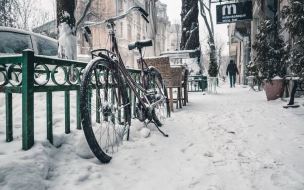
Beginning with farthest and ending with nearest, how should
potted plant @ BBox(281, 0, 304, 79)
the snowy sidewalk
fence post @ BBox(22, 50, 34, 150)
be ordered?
potted plant @ BBox(281, 0, 304, 79) → fence post @ BBox(22, 50, 34, 150) → the snowy sidewalk

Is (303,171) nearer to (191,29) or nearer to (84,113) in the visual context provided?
(84,113)

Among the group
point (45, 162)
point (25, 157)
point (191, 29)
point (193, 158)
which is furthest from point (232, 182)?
point (191, 29)

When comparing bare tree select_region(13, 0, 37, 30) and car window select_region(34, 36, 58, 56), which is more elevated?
bare tree select_region(13, 0, 37, 30)

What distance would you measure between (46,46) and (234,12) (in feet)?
25.5

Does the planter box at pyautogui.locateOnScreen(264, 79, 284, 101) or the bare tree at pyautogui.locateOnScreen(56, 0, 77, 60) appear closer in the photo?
the bare tree at pyautogui.locateOnScreen(56, 0, 77, 60)

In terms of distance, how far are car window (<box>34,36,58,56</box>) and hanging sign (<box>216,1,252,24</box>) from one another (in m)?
6.97

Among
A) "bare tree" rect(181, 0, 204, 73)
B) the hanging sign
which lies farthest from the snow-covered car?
the hanging sign

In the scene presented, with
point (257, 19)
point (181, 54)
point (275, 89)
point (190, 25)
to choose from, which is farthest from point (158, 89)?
point (257, 19)

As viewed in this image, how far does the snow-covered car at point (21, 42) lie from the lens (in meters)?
4.28

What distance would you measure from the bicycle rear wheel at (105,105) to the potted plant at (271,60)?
4865 mm

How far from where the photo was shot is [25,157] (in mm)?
1597

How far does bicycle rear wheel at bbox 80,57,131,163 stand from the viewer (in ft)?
6.15

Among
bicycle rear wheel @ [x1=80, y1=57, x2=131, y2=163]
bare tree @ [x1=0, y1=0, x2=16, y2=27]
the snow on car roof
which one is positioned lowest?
bicycle rear wheel @ [x1=80, y1=57, x2=131, y2=163]

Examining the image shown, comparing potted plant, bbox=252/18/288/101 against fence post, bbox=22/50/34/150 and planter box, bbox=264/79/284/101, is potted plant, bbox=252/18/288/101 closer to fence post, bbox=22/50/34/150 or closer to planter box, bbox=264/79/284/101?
planter box, bbox=264/79/284/101
